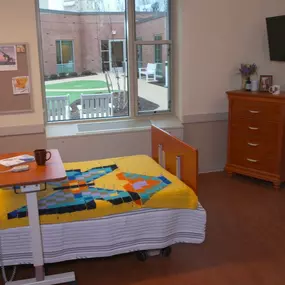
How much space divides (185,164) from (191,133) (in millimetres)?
1840

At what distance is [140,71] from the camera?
459 centimetres

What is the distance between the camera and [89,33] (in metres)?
4.43

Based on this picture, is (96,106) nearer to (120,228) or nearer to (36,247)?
(120,228)

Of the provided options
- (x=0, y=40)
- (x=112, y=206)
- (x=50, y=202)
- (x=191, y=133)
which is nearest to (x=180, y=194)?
(x=112, y=206)

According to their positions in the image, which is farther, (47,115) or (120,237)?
(47,115)

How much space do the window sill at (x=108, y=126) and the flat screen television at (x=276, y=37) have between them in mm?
1273

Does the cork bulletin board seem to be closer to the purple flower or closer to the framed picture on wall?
the purple flower

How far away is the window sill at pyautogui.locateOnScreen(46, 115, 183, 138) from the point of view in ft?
13.7

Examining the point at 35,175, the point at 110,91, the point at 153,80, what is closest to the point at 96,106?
the point at 110,91

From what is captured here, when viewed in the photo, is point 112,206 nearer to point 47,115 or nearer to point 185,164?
point 185,164

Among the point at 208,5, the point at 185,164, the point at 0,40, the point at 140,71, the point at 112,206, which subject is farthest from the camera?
the point at 140,71

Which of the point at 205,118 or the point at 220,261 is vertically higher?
the point at 205,118

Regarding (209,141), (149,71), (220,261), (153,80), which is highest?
(149,71)

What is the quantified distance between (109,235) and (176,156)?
0.76m
